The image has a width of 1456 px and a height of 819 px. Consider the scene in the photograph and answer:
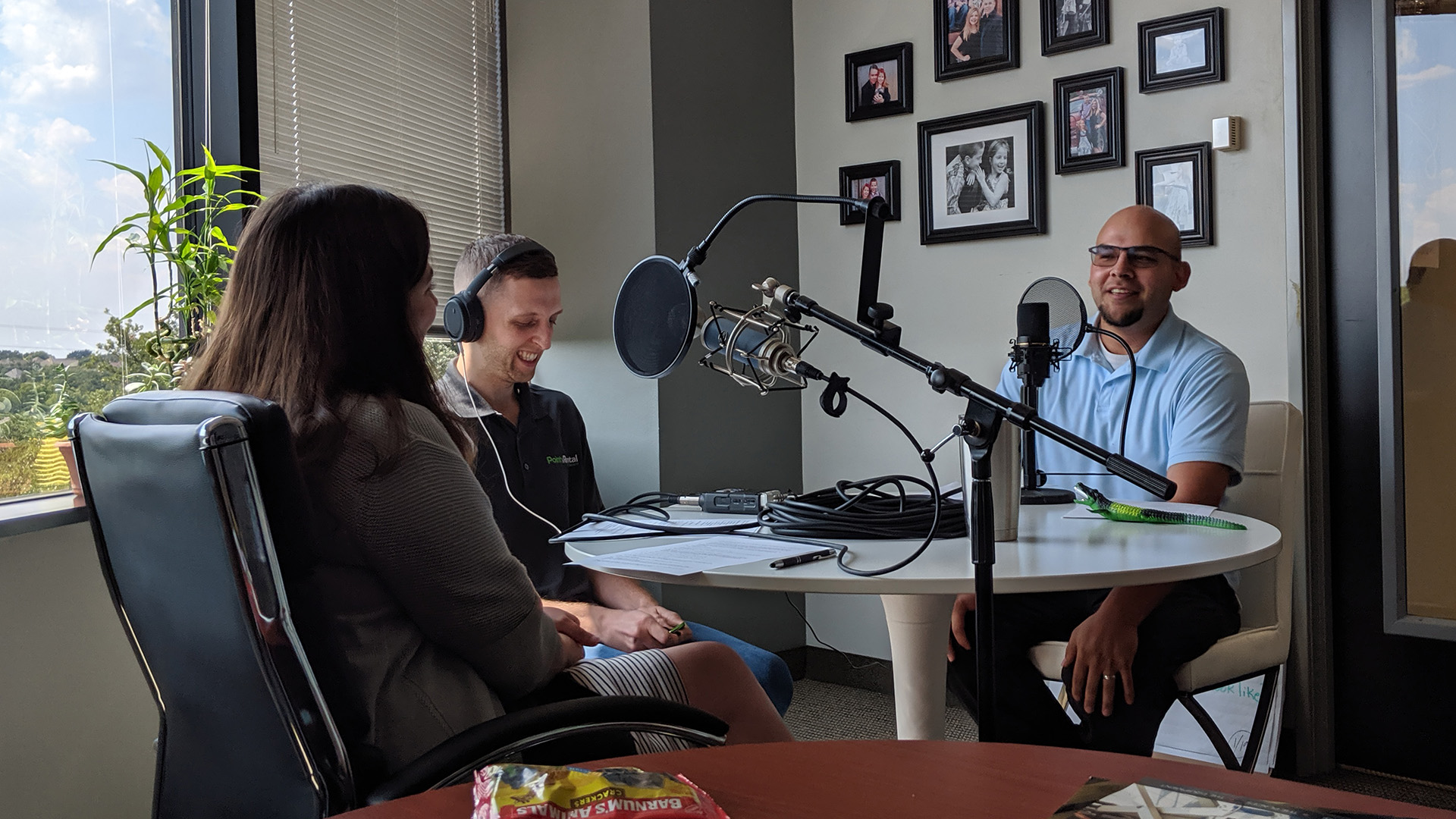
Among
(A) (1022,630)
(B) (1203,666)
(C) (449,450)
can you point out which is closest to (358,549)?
(C) (449,450)

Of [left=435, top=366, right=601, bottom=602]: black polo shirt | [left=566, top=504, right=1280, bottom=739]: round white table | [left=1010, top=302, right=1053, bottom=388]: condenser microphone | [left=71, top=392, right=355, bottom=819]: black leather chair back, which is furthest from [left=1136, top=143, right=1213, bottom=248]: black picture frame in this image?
[left=71, top=392, right=355, bottom=819]: black leather chair back

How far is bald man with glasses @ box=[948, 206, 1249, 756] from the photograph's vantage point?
5.82 ft

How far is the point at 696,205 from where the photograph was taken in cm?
299

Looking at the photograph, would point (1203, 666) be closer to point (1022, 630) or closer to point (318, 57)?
point (1022, 630)

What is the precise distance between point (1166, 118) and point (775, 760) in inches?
96.4

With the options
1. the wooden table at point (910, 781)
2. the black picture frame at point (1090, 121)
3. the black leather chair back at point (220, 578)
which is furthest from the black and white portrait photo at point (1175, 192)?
the black leather chair back at point (220, 578)

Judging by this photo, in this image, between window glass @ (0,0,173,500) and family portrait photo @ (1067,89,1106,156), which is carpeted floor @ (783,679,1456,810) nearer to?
family portrait photo @ (1067,89,1106,156)

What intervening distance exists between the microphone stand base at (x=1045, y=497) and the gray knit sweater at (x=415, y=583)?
1056 millimetres

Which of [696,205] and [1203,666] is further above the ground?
[696,205]

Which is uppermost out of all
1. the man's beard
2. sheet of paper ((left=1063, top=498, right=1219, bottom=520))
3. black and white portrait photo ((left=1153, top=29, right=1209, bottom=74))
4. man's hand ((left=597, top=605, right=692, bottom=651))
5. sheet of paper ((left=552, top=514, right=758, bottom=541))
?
black and white portrait photo ((left=1153, top=29, right=1209, bottom=74))

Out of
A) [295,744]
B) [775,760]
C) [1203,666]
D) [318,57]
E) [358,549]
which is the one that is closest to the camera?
[775,760]

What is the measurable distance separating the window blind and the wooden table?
2.07 metres

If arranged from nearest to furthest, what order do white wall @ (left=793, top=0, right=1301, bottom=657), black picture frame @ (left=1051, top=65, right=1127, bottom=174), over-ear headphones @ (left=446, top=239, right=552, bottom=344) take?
over-ear headphones @ (left=446, top=239, right=552, bottom=344)
white wall @ (left=793, top=0, right=1301, bottom=657)
black picture frame @ (left=1051, top=65, right=1127, bottom=174)

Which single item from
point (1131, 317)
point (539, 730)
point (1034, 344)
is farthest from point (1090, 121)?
point (539, 730)
